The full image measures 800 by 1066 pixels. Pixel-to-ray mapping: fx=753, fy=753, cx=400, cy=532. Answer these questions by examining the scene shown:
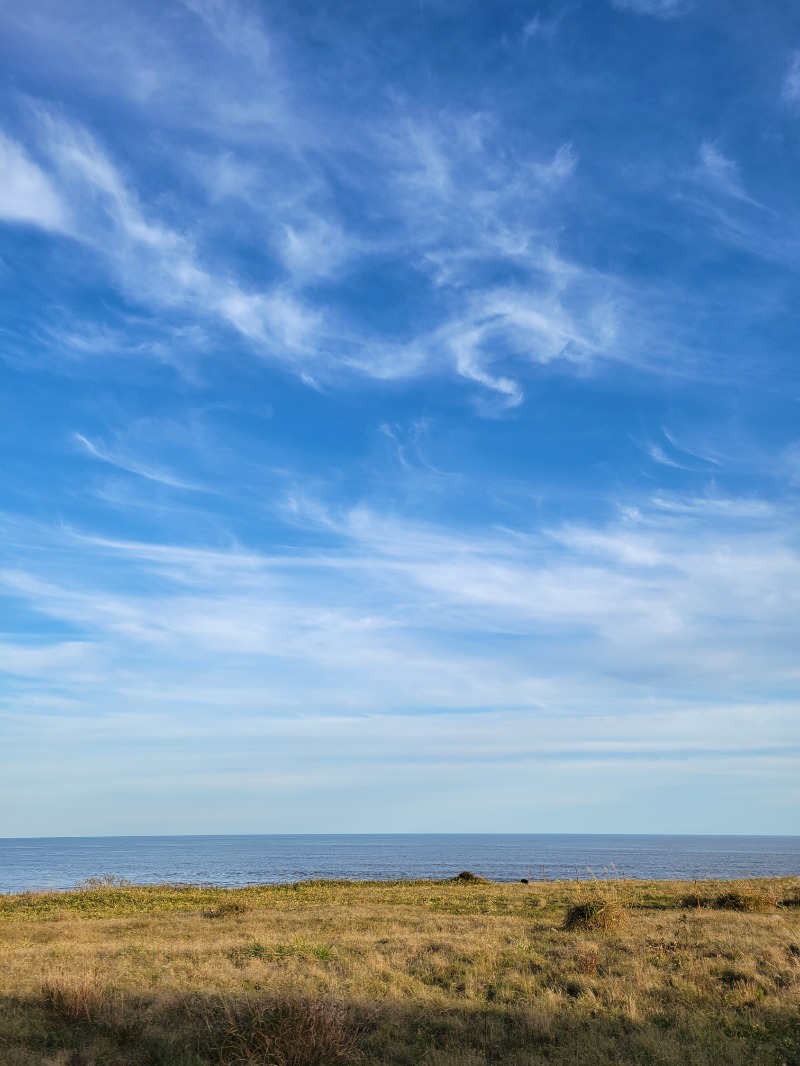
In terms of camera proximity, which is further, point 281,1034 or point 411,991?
point 411,991

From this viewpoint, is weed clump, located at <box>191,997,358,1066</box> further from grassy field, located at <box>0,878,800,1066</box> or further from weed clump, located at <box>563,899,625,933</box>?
weed clump, located at <box>563,899,625,933</box>

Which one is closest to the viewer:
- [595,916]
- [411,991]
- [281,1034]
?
[281,1034]

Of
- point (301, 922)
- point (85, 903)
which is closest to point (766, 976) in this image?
point (301, 922)

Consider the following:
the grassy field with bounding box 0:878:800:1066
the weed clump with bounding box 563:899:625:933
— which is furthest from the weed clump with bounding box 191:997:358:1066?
the weed clump with bounding box 563:899:625:933

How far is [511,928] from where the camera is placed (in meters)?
25.0

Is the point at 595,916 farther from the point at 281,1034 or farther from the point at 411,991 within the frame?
the point at 281,1034

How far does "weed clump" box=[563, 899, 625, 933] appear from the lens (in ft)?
77.8

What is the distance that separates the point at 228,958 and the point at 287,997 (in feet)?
25.8

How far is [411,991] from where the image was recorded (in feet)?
48.6

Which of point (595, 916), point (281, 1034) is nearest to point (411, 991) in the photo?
point (281, 1034)

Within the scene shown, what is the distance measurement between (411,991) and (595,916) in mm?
11316

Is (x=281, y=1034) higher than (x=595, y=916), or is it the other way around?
(x=281, y=1034)

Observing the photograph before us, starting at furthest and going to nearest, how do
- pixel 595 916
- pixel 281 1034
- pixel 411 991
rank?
pixel 595 916 < pixel 411 991 < pixel 281 1034

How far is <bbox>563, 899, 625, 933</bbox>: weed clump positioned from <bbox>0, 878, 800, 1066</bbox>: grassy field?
0.21 ft
